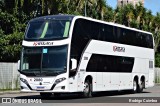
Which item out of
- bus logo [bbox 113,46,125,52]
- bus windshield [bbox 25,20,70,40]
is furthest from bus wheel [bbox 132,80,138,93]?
bus windshield [bbox 25,20,70,40]

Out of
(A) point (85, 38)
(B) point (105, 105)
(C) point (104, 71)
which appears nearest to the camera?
(B) point (105, 105)

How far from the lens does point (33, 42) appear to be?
2128 cm

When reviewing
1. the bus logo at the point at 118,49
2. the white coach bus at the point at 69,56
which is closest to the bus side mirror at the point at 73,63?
the white coach bus at the point at 69,56

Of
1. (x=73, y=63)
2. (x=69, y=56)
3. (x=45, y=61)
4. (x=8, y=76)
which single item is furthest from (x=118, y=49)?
(x=8, y=76)

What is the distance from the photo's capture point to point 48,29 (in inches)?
843

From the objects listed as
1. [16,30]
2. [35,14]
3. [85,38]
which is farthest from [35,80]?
[35,14]

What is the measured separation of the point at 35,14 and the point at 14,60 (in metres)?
5.15

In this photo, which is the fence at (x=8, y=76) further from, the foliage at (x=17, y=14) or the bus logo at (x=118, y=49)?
the bus logo at (x=118, y=49)

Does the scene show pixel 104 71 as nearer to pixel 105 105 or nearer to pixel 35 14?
pixel 105 105

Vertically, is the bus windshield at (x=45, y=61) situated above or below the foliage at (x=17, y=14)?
below

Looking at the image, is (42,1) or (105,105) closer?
(105,105)

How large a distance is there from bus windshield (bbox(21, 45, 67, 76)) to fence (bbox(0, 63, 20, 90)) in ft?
41.4

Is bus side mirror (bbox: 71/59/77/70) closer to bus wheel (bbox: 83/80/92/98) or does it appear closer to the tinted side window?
the tinted side window

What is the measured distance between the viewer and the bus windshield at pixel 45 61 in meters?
20.6
